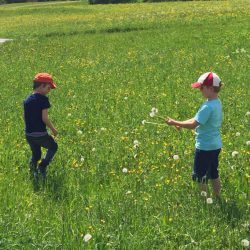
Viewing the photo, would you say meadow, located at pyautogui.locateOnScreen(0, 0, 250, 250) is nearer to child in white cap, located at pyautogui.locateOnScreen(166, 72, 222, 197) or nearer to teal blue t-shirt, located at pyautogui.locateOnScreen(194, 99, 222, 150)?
child in white cap, located at pyautogui.locateOnScreen(166, 72, 222, 197)

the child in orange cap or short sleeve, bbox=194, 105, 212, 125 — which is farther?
the child in orange cap

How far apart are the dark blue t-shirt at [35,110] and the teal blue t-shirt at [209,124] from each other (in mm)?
2308

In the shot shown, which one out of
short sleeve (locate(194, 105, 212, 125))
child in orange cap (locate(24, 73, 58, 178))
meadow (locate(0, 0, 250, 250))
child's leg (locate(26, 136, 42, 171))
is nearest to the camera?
meadow (locate(0, 0, 250, 250))

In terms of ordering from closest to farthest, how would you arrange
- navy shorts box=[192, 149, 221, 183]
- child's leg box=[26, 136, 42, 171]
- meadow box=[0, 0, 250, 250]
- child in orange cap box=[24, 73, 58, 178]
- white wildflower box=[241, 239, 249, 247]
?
white wildflower box=[241, 239, 249, 247]
meadow box=[0, 0, 250, 250]
navy shorts box=[192, 149, 221, 183]
child in orange cap box=[24, 73, 58, 178]
child's leg box=[26, 136, 42, 171]

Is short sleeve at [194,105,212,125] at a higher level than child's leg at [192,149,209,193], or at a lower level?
higher

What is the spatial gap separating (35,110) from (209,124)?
2547 millimetres

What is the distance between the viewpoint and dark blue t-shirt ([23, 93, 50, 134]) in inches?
272

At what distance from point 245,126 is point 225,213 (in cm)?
348

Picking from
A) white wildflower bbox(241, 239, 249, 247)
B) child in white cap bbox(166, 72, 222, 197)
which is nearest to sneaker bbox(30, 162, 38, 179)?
child in white cap bbox(166, 72, 222, 197)

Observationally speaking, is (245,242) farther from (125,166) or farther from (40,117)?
(40,117)

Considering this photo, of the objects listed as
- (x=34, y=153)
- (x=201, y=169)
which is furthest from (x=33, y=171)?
(x=201, y=169)

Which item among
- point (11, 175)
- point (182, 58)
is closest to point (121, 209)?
point (11, 175)

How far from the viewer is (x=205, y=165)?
19.4 feet

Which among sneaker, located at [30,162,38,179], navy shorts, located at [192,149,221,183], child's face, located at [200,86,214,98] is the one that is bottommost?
sneaker, located at [30,162,38,179]
